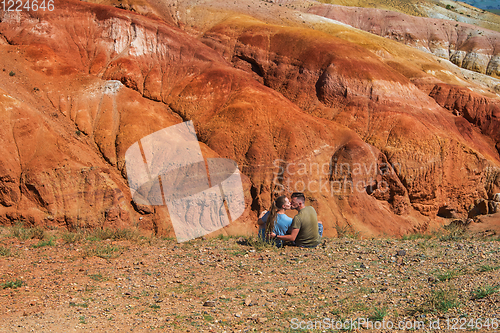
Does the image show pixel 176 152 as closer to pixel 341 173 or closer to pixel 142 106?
pixel 142 106

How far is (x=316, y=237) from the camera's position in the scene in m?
7.75

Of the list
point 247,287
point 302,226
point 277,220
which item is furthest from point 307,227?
point 247,287

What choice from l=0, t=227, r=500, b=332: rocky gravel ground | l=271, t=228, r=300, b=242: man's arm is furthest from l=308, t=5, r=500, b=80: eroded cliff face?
l=0, t=227, r=500, b=332: rocky gravel ground

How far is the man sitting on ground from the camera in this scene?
24.6 ft

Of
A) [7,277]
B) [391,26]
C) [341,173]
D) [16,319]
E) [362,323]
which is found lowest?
[341,173]

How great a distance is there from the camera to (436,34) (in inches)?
2411

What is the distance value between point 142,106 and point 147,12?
14.5 meters

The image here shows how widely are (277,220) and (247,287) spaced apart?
198 centimetres

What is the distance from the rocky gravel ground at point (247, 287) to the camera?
15.5 ft

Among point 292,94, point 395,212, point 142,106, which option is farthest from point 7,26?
point 395,212

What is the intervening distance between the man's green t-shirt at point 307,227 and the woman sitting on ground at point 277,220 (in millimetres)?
218

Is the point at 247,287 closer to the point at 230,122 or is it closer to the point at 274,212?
the point at 274,212

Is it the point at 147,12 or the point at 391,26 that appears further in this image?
the point at 391,26

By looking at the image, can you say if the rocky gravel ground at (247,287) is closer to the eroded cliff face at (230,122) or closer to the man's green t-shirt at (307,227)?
the man's green t-shirt at (307,227)
